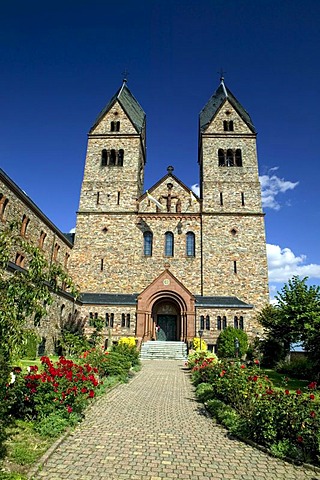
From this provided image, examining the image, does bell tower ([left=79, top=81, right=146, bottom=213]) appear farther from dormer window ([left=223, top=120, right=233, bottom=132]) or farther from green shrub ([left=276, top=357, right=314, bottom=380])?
green shrub ([left=276, top=357, right=314, bottom=380])

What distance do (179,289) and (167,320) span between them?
4.04 metres

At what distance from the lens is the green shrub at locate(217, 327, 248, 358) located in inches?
988

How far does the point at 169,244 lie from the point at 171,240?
1.61ft

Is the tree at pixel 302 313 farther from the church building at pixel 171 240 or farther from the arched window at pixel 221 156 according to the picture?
the arched window at pixel 221 156

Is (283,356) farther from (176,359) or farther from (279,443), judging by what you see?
(279,443)

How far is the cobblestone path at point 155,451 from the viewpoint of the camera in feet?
17.6

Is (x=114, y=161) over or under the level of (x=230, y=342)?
over

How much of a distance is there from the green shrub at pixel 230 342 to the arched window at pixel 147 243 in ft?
36.9

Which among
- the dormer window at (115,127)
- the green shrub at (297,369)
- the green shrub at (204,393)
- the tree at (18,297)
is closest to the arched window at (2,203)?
the green shrub at (204,393)

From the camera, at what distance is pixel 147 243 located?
110 ft

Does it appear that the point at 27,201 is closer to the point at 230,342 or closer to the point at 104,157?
the point at 104,157

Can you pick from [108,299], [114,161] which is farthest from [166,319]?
[114,161]

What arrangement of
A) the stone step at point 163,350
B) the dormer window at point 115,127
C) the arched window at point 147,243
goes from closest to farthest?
the stone step at point 163,350, the arched window at point 147,243, the dormer window at point 115,127

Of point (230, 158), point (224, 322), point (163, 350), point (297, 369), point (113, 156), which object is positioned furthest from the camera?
point (113, 156)
